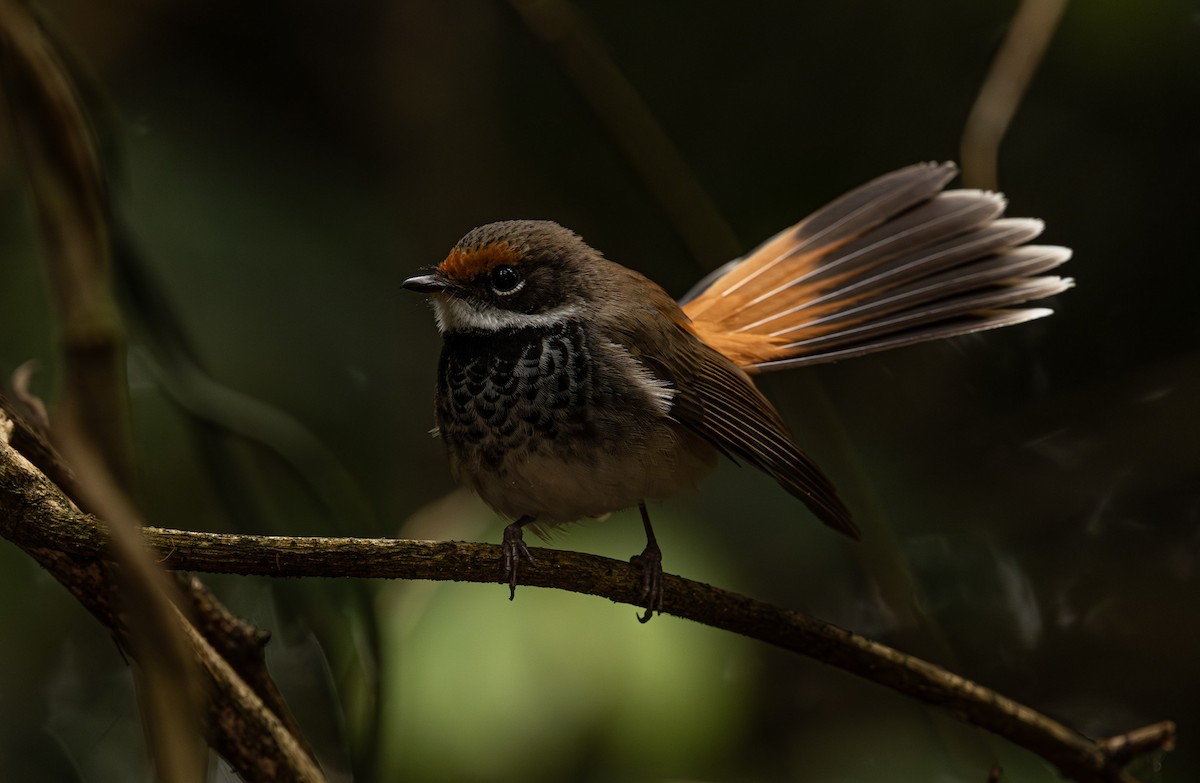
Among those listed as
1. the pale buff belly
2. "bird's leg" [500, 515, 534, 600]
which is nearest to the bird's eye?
the pale buff belly

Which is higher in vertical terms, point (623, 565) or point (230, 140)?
point (230, 140)

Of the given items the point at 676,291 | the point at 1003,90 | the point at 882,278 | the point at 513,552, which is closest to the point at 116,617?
the point at 513,552

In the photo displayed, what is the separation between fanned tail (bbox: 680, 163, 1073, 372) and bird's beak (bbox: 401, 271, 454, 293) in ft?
2.80

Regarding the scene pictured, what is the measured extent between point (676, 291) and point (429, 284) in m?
1.89

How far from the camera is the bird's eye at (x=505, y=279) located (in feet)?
8.25

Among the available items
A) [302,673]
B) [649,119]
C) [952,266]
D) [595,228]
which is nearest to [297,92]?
[595,228]

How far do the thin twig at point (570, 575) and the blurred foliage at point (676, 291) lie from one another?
879 millimetres

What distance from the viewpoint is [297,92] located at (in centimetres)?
421

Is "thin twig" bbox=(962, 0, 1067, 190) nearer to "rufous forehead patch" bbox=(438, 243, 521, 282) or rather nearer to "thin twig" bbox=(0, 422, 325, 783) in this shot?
"rufous forehead patch" bbox=(438, 243, 521, 282)

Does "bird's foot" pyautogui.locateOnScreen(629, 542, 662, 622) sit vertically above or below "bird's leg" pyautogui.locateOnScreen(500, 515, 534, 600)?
below

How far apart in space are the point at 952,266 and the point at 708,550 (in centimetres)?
102

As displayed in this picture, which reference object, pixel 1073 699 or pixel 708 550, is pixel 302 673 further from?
pixel 1073 699

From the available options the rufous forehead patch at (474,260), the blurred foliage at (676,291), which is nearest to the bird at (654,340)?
the rufous forehead patch at (474,260)

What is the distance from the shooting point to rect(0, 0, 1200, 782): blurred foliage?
298 cm
